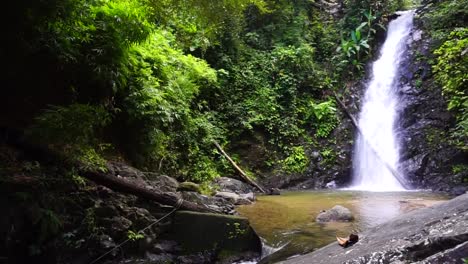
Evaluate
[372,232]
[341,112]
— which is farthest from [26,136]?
[341,112]

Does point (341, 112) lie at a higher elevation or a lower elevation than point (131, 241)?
higher

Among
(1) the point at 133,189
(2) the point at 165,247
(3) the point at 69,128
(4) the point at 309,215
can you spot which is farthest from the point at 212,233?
(4) the point at 309,215

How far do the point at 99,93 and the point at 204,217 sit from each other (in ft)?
7.53

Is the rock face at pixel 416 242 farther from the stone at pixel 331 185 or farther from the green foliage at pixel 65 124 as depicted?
the stone at pixel 331 185

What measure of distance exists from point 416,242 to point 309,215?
14.6 ft

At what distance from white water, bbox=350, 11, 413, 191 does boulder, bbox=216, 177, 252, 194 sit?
362 centimetres

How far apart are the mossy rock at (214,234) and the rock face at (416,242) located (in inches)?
54.5

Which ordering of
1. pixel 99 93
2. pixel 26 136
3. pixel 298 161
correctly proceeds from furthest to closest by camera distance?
pixel 298 161
pixel 99 93
pixel 26 136

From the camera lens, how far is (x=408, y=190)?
33.8 ft

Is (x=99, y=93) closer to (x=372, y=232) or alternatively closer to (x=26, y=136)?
(x=26, y=136)

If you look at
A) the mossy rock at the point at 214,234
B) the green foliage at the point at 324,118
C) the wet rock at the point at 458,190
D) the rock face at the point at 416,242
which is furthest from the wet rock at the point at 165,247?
the green foliage at the point at 324,118

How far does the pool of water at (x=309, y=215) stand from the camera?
5.23 metres

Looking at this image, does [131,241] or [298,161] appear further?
[298,161]

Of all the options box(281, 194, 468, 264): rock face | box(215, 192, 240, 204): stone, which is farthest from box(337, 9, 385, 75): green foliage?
box(281, 194, 468, 264): rock face
